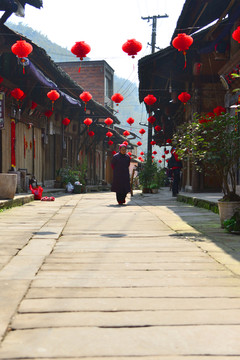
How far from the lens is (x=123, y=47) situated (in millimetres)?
9508

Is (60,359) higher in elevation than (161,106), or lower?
lower

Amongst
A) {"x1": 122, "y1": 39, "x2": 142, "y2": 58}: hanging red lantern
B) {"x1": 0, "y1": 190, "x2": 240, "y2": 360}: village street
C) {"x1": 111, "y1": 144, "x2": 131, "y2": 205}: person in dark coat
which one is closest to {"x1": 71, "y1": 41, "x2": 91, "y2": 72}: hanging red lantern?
{"x1": 122, "y1": 39, "x2": 142, "y2": 58}: hanging red lantern

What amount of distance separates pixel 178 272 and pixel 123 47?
7.20 meters

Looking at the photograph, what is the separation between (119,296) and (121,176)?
27.7ft

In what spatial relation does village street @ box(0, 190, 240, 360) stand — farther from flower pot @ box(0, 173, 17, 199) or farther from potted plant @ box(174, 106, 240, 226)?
flower pot @ box(0, 173, 17, 199)

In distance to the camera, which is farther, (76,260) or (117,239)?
(117,239)

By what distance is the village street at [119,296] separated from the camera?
6.24 ft

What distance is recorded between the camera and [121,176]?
11.1m

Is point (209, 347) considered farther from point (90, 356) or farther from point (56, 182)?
point (56, 182)

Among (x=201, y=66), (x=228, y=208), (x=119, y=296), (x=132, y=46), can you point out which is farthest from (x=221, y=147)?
(x=201, y=66)

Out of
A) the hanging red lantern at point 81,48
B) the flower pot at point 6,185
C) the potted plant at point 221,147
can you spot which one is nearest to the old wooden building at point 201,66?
the hanging red lantern at point 81,48

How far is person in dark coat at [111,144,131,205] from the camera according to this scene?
10.9 metres

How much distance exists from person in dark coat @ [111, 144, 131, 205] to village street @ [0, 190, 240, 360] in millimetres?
5711

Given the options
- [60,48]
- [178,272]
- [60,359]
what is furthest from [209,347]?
[60,48]
